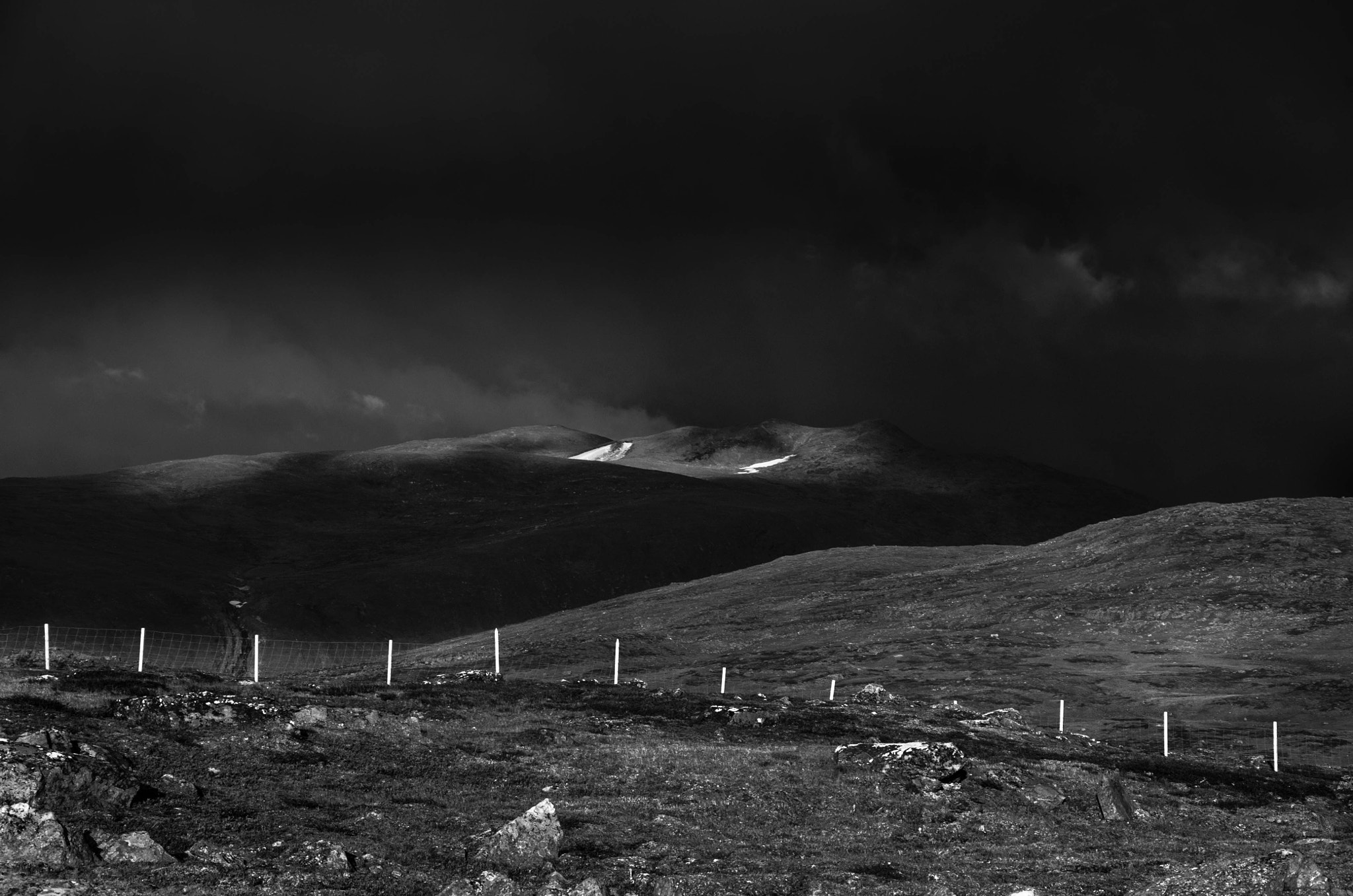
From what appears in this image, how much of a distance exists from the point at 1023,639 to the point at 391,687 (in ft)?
247

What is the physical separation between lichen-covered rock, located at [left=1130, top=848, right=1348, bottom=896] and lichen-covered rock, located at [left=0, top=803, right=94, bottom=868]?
17.9m

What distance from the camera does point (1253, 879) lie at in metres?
18.0

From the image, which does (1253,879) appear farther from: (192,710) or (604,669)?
(604,669)

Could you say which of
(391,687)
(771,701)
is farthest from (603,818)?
(771,701)

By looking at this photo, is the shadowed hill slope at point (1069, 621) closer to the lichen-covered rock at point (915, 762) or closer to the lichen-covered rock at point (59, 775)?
the lichen-covered rock at point (915, 762)

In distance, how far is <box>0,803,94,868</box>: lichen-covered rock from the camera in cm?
1823

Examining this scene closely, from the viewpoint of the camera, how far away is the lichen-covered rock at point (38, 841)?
18.2 metres

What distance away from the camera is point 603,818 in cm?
2588

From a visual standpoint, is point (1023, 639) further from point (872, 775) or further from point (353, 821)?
point (353, 821)

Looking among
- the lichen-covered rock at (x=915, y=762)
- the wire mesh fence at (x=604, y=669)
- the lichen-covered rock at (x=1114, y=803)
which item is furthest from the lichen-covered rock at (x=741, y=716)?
the lichen-covered rock at (x=1114, y=803)

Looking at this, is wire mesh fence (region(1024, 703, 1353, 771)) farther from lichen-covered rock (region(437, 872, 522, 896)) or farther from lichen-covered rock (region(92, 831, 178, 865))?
lichen-covered rock (region(92, 831, 178, 865))

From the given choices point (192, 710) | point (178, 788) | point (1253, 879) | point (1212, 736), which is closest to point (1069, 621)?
point (1212, 736)

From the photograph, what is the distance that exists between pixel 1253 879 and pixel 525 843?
12.6 m

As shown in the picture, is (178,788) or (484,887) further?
(178,788)
